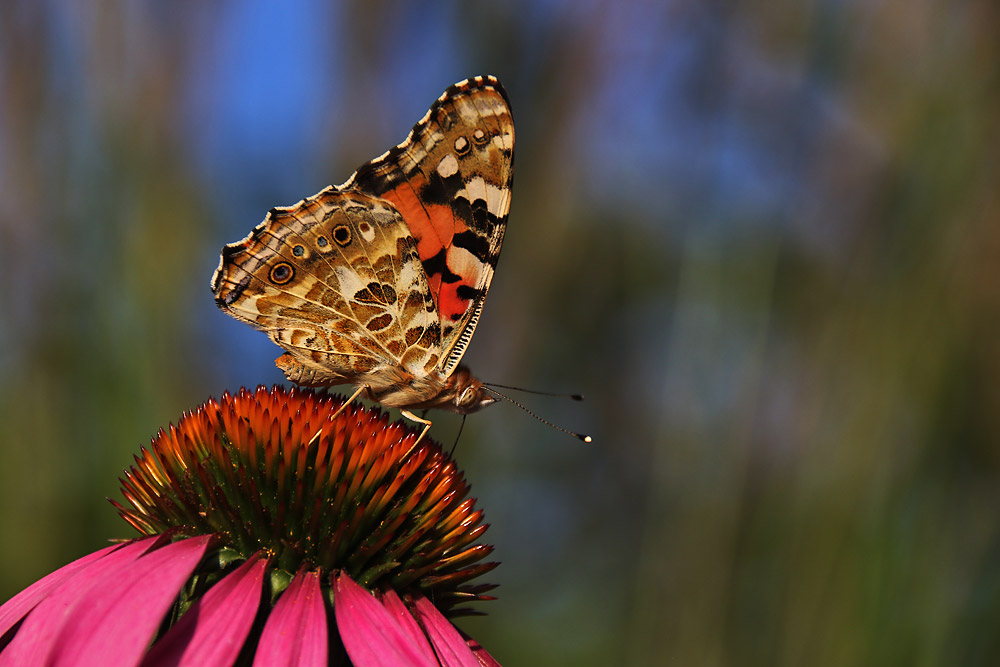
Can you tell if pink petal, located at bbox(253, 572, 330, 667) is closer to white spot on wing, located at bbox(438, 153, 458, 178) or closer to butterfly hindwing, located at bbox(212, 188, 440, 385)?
butterfly hindwing, located at bbox(212, 188, 440, 385)

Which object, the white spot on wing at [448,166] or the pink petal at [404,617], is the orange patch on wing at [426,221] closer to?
the white spot on wing at [448,166]

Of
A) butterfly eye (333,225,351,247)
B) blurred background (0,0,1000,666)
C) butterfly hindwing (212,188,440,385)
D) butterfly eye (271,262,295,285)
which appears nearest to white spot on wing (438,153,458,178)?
butterfly hindwing (212,188,440,385)

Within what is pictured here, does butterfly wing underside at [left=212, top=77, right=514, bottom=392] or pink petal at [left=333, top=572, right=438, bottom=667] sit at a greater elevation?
butterfly wing underside at [left=212, top=77, right=514, bottom=392]

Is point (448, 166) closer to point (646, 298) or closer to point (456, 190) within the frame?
point (456, 190)

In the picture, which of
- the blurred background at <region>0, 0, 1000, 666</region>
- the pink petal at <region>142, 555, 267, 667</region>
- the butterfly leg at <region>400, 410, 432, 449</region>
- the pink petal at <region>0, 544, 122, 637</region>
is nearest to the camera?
the pink petal at <region>142, 555, 267, 667</region>

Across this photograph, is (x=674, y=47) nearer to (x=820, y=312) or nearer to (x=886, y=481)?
(x=820, y=312)

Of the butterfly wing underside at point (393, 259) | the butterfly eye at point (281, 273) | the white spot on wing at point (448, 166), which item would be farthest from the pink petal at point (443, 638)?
the white spot on wing at point (448, 166)
